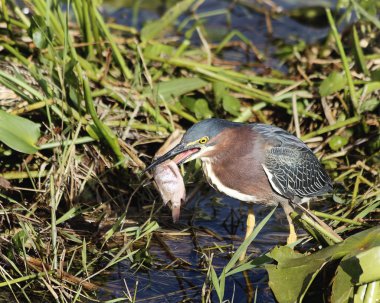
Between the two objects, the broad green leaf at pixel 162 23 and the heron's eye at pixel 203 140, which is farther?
the broad green leaf at pixel 162 23

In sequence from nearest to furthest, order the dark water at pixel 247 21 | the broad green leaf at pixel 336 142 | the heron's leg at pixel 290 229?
the heron's leg at pixel 290 229
the broad green leaf at pixel 336 142
the dark water at pixel 247 21

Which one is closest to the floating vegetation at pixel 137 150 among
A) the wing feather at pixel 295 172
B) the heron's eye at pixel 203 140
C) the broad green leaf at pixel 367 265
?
the broad green leaf at pixel 367 265

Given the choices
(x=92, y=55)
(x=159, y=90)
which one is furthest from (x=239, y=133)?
(x=92, y=55)

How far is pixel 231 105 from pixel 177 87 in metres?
0.47

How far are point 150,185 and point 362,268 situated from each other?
2248 mm

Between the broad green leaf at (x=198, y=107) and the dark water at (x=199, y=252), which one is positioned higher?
the broad green leaf at (x=198, y=107)

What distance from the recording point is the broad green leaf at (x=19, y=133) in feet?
17.0

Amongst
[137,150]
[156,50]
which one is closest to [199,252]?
[137,150]

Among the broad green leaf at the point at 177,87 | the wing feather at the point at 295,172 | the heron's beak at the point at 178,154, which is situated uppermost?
the heron's beak at the point at 178,154

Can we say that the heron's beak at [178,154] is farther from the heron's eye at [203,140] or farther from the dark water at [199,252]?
the dark water at [199,252]

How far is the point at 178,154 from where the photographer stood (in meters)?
4.88

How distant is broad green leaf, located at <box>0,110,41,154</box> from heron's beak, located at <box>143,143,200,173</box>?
3.06ft

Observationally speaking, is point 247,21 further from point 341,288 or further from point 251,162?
point 341,288

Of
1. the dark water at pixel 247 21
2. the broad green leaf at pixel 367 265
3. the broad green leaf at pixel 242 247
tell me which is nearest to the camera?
the broad green leaf at pixel 367 265
